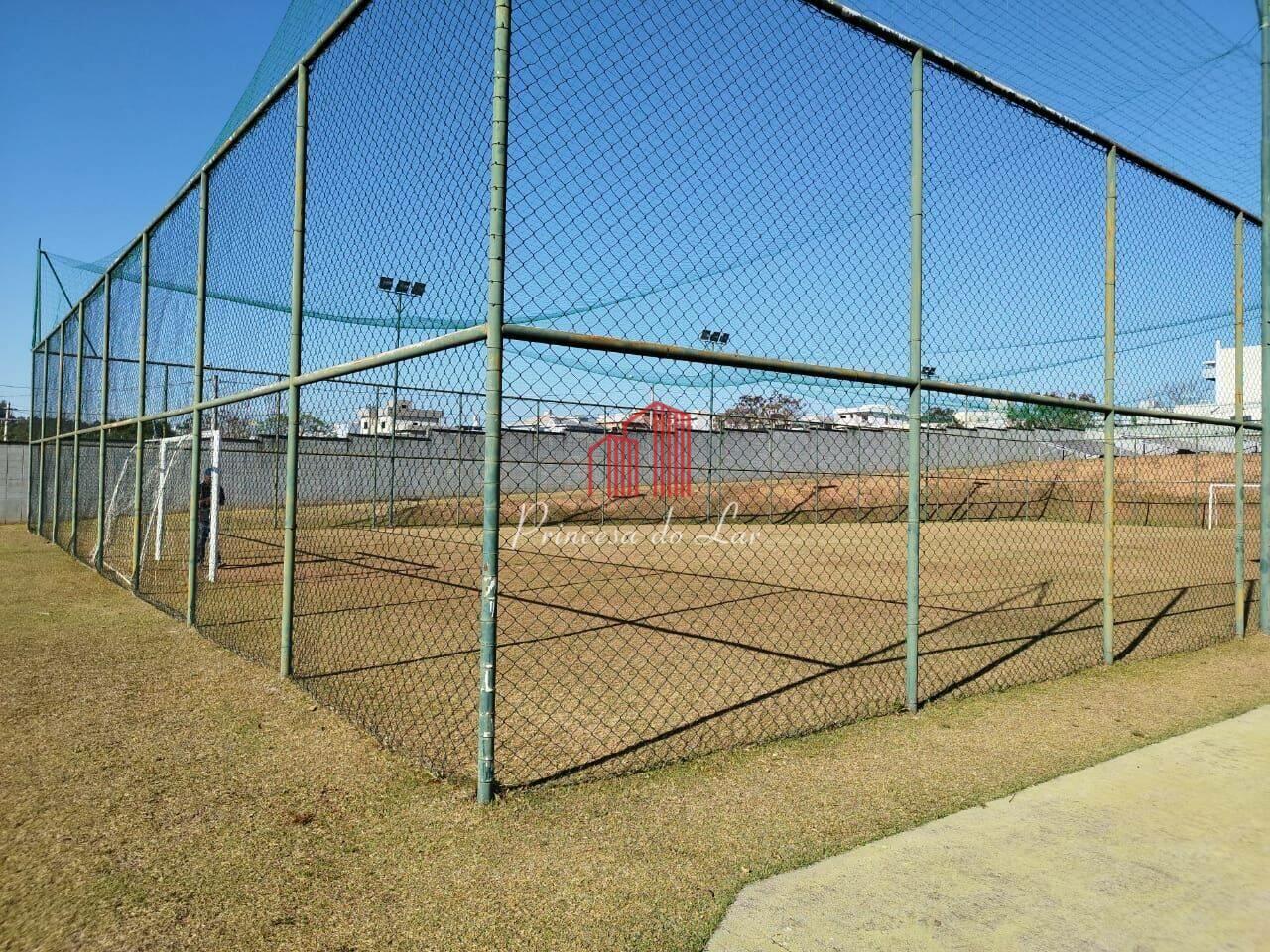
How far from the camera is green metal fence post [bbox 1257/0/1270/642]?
6.21 meters

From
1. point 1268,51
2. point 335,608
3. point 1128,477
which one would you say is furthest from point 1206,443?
point 335,608

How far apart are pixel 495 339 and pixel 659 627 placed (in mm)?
4421

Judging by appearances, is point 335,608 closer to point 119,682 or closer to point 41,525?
point 119,682

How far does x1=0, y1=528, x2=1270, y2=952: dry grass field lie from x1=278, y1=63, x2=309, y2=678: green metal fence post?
450 mm

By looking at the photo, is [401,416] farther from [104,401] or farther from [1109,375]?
[104,401]

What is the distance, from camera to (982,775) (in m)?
Answer: 3.24

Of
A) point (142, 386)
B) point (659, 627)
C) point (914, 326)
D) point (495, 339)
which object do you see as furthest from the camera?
point (142, 386)

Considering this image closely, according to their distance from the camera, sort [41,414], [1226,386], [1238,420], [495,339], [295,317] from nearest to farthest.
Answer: [495,339], [295,317], [1238,420], [1226,386], [41,414]

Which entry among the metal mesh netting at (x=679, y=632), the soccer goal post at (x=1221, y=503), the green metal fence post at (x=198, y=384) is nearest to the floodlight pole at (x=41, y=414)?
the metal mesh netting at (x=679, y=632)

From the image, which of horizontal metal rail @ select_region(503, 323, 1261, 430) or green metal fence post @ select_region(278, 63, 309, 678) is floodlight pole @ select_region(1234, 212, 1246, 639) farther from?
green metal fence post @ select_region(278, 63, 309, 678)

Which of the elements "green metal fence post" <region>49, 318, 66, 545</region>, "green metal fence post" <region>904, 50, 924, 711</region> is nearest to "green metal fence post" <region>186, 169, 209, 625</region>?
"green metal fence post" <region>904, 50, 924, 711</region>

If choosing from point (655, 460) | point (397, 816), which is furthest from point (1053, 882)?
point (655, 460)

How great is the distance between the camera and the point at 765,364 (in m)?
3.52

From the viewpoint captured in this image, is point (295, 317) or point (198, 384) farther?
point (198, 384)
